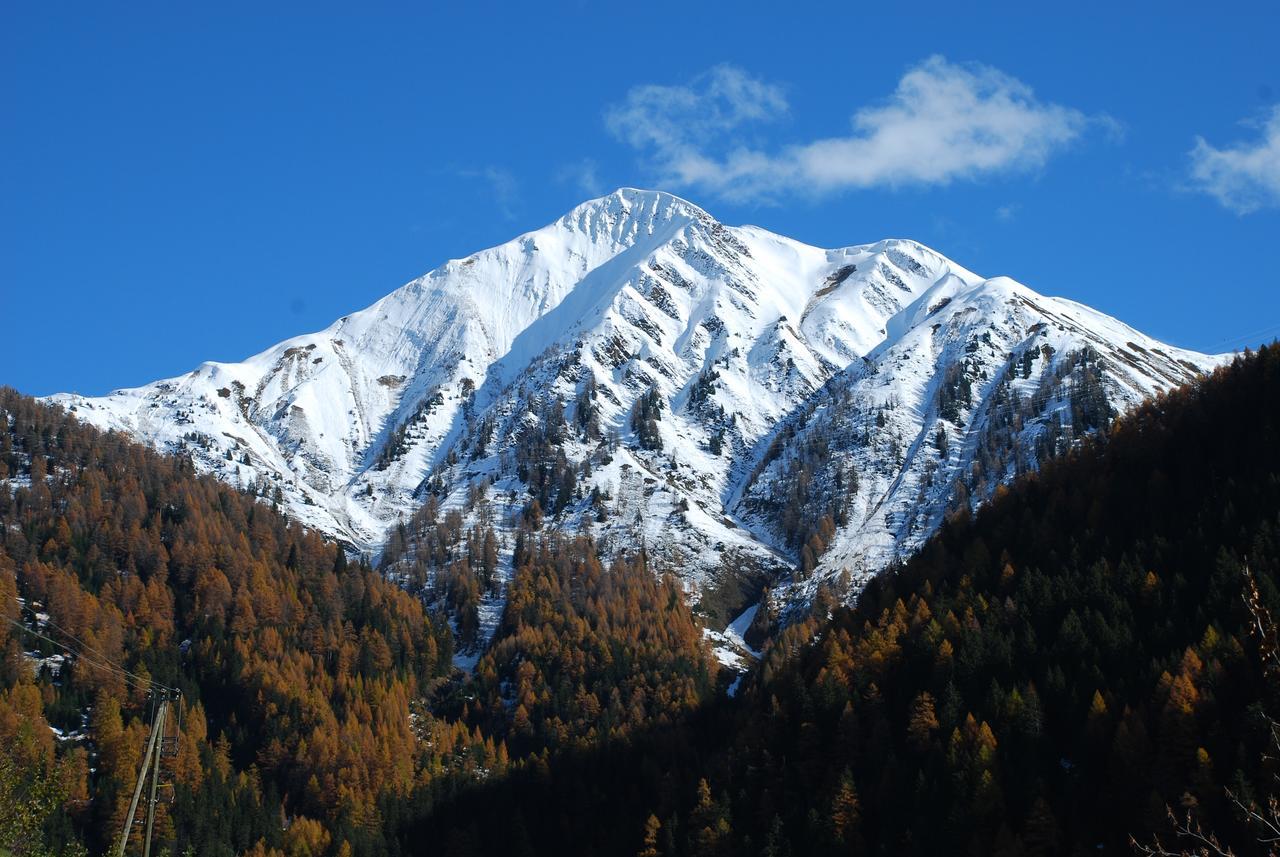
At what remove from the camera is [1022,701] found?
12125cm

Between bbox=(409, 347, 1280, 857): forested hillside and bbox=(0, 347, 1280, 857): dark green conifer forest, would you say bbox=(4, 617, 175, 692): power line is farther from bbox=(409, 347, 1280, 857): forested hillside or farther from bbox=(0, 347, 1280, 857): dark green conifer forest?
bbox=(409, 347, 1280, 857): forested hillside

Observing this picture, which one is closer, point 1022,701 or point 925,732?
point 1022,701

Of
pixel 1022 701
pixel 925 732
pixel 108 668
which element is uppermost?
pixel 108 668

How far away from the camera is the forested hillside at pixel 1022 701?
108 meters

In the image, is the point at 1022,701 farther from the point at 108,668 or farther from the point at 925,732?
the point at 108,668

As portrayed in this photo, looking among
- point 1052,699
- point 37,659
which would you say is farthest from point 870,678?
point 37,659

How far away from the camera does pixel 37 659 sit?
7815 inches

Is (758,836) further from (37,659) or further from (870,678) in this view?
(37,659)

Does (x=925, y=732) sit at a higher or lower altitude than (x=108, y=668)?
lower

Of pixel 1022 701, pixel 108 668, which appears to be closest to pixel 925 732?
pixel 1022 701

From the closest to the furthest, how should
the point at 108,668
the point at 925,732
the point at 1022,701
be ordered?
the point at 1022,701, the point at 925,732, the point at 108,668

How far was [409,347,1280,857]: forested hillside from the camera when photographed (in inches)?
4254

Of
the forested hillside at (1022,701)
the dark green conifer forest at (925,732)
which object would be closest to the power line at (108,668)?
the dark green conifer forest at (925,732)

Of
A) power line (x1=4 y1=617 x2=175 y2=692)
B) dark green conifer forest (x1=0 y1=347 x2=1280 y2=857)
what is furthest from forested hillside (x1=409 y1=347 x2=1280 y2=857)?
power line (x1=4 y1=617 x2=175 y2=692)
